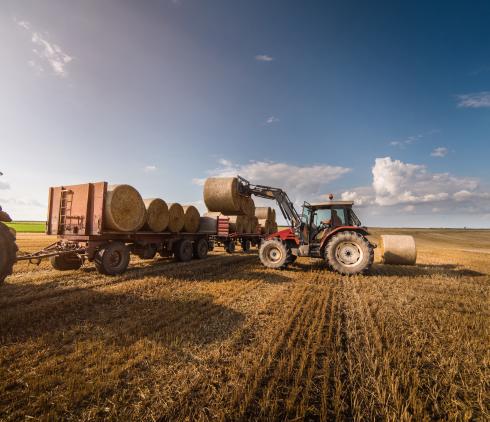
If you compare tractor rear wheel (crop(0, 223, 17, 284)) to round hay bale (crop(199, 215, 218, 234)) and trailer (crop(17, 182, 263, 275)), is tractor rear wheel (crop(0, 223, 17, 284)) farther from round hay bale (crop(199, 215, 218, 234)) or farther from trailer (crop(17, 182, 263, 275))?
round hay bale (crop(199, 215, 218, 234))

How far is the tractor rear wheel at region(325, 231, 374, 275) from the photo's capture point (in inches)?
336

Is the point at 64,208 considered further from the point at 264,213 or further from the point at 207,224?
the point at 264,213

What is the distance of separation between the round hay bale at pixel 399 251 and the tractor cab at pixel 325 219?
307 centimetres

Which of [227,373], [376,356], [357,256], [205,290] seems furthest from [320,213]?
[227,373]

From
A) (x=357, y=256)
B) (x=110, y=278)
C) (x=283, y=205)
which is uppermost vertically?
(x=283, y=205)

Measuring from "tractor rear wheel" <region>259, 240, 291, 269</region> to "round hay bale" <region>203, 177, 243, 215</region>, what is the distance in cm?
448

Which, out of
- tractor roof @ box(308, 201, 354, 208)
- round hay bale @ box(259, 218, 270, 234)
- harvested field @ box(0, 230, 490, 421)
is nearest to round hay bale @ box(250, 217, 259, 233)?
round hay bale @ box(259, 218, 270, 234)

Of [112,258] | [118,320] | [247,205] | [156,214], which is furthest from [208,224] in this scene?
[118,320]

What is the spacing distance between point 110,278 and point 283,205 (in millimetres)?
7748

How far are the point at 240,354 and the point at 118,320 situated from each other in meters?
2.28

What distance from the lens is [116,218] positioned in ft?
27.4

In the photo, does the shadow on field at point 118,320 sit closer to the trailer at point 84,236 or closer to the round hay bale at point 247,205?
the trailer at point 84,236

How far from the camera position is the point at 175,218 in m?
11.6

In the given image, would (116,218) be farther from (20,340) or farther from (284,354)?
(284,354)
